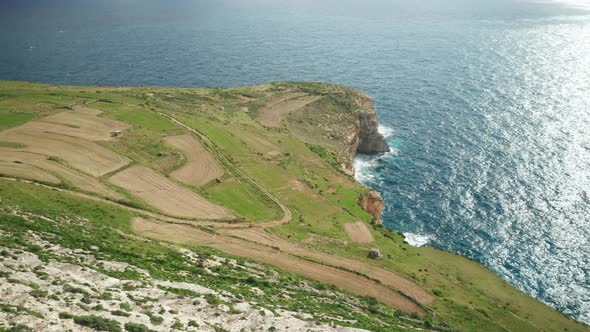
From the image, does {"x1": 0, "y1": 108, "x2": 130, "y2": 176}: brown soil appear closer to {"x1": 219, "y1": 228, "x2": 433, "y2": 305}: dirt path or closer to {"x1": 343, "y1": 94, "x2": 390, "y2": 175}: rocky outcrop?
{"x1": 219, "y1": 228, "x2": 433, "y2": 305}: dirt path

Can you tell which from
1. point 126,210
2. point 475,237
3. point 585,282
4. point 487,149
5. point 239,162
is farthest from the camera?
point 487,149

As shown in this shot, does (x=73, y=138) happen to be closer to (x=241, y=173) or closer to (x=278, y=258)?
(x=241, y=173)

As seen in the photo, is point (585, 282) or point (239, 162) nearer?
point (585, 282)

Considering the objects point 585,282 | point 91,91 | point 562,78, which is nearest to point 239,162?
point 91,91

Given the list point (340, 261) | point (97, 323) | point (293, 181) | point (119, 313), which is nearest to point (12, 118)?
point (293, 181)

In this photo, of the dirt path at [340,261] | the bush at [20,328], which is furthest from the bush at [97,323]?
the dirt path at [340,261]

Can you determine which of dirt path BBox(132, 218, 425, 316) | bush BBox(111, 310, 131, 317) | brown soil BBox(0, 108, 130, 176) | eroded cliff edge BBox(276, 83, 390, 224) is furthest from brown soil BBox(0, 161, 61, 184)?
eroded cliff edge BBox(276, 83, 390, 224)

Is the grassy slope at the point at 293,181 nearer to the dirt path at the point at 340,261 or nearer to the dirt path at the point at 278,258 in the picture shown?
the dirt path at the point at 340,261

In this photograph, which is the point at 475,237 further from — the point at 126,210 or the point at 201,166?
the point at 126,210
